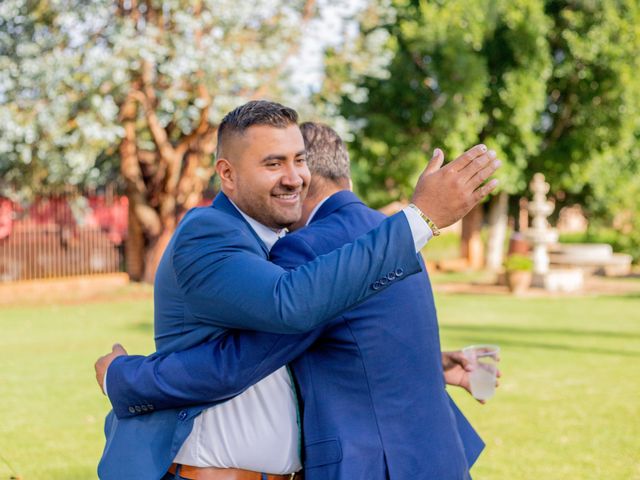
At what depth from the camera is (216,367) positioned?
2469 mm

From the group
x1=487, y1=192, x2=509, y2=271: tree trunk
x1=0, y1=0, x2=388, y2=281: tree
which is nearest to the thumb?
x1=0, y1=0, x2=388, y2=281: tree

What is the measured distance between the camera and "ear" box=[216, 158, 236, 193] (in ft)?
8.84

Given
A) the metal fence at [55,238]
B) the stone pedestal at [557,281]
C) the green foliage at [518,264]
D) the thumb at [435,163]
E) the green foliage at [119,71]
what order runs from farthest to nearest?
the stone pedestal at [557,281], the green foliage at [518,264], the metal fence at [55,238], the green foliage at [119,71], the thumb at [435,163]

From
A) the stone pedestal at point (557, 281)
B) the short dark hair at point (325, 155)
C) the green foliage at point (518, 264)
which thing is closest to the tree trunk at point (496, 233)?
the stone pedestal at point (557, 281)

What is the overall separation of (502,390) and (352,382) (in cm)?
784

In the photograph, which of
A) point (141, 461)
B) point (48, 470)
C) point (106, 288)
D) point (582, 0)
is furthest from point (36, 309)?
point (582, 0)

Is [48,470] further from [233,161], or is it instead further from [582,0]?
[582,0]

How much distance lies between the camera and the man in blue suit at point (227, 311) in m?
2.30

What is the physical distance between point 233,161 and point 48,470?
477 centimetres

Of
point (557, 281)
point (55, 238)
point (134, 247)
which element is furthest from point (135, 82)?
point (557, 281)

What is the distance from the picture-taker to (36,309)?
18.5 metres

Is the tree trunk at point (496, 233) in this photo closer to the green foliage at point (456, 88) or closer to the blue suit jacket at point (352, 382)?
the green foliage at point (456, 88)

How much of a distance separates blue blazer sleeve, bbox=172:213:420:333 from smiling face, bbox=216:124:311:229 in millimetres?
245

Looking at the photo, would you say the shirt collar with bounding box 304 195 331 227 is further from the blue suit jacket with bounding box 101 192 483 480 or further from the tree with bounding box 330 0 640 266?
the tree with bounding box 330 0 640 266
